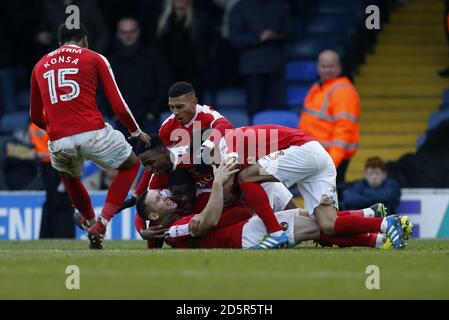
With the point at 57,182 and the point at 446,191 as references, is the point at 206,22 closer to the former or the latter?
the point at 57,182

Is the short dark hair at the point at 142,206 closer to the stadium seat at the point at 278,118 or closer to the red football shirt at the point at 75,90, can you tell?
the red football shirt at the point at 75,90

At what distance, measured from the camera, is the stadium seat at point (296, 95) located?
59.4 ft

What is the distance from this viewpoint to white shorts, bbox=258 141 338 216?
11.5 metres

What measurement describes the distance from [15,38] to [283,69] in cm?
405

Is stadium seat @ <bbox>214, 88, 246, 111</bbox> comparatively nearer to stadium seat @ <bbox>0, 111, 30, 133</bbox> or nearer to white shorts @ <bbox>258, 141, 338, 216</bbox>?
Answer: stadium seat @ <bbox>0, 111, 30, 133</bbox>

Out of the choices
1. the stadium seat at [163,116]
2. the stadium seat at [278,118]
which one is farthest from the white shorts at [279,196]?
the stadium seat at [163,116]

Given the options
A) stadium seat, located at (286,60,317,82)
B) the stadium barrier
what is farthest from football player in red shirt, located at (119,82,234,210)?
stadium seat, located at (286,60,317,82)

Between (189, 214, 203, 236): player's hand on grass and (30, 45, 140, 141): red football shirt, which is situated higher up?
(30, 45, 140, 141): red football shirt

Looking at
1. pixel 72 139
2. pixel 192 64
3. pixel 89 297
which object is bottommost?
pixel 89 297

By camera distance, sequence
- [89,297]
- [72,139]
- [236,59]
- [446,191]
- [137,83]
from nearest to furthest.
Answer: [89,297] < [72,139] < [446,191] < [137,83] < [236,59]

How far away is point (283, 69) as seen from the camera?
688 inches

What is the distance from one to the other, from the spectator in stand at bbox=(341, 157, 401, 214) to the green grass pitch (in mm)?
3492

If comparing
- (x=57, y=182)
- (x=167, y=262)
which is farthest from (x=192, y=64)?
(x=167, y=262)

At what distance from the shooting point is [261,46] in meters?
17.2
